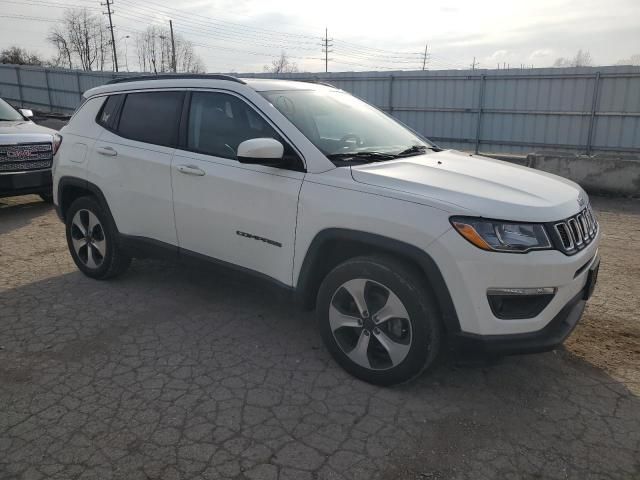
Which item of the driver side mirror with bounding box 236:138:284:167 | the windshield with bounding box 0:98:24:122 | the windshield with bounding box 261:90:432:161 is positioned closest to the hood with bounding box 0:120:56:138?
the windshield with bounding box 0:98:24:122

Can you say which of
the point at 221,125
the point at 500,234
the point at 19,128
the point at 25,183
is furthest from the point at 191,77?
the point at 19,128

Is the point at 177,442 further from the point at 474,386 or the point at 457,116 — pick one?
the point at 457,116

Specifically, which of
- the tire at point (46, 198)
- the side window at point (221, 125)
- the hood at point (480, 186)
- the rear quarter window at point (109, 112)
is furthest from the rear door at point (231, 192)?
the tire at point (46, 198)

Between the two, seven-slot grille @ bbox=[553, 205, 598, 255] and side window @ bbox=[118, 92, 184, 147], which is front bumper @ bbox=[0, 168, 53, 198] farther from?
seven-slot grille @ bbox=[553, 205, 598, 255]

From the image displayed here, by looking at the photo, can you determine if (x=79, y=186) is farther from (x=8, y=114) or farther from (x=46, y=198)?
(x=8, y=114)

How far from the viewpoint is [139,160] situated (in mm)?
4191

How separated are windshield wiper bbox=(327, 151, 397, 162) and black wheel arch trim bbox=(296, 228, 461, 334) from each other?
52cm

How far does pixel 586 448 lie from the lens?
2609 millimetres

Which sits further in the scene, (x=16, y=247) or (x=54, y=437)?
(x=16, y=247)

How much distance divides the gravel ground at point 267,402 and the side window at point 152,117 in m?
1.19

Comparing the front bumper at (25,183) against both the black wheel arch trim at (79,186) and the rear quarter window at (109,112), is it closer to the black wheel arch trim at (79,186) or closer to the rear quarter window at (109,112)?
the black wheel arch trim at (79,186)

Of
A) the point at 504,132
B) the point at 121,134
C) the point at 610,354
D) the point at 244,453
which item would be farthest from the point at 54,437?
the point at 504,132

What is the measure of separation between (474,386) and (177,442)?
1756 mm

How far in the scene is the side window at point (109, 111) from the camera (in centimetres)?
458
